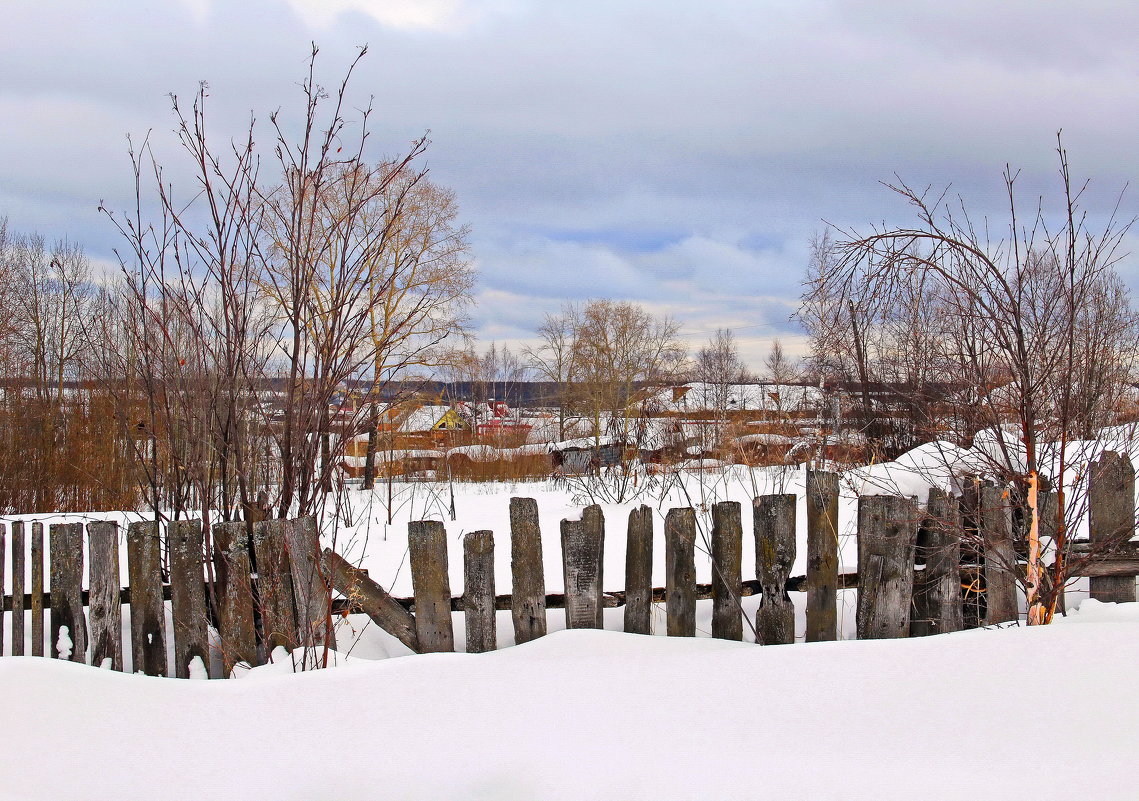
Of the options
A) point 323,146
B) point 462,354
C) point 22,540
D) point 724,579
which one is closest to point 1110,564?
point 724,579

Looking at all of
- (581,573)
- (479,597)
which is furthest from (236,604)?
(581,573)

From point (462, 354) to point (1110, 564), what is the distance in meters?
19.5

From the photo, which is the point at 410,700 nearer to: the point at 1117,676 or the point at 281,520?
the point at 281,520

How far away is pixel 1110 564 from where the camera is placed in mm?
3766

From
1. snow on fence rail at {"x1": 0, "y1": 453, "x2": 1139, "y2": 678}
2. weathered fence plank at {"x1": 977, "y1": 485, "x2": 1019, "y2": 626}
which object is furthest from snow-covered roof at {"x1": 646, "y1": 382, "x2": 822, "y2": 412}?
snow on fence rail at {"x1": 0, "y1": 453, "x2": 1139, "y2": 678}

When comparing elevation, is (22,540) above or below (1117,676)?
above

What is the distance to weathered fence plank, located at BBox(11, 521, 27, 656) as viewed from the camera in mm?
3646

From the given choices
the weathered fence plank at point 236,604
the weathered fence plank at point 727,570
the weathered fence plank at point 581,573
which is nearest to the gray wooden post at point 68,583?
the weathered fence plank at point 236,604

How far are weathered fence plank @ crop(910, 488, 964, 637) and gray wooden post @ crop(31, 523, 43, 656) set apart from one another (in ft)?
13.4

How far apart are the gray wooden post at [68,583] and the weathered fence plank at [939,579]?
3841mm

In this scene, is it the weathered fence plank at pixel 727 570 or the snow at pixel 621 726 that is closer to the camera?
the snow at pixel 621 726

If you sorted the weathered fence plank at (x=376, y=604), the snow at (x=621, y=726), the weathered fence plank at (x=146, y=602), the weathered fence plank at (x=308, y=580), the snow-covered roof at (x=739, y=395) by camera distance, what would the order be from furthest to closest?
1. the snow-covered roof at (x=739, y=395)
2. the weathered fence plank at (x=376, y=604)
3. the weathered fence plank at (x=146, y=602)
4. the weathered fence plank at (x=308, y=580)
5. the snow at (x=621, y=726)

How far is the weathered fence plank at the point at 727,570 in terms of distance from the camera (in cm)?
352

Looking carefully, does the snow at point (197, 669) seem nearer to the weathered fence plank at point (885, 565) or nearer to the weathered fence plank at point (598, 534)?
the weathered fence plank at point (598, 534)
